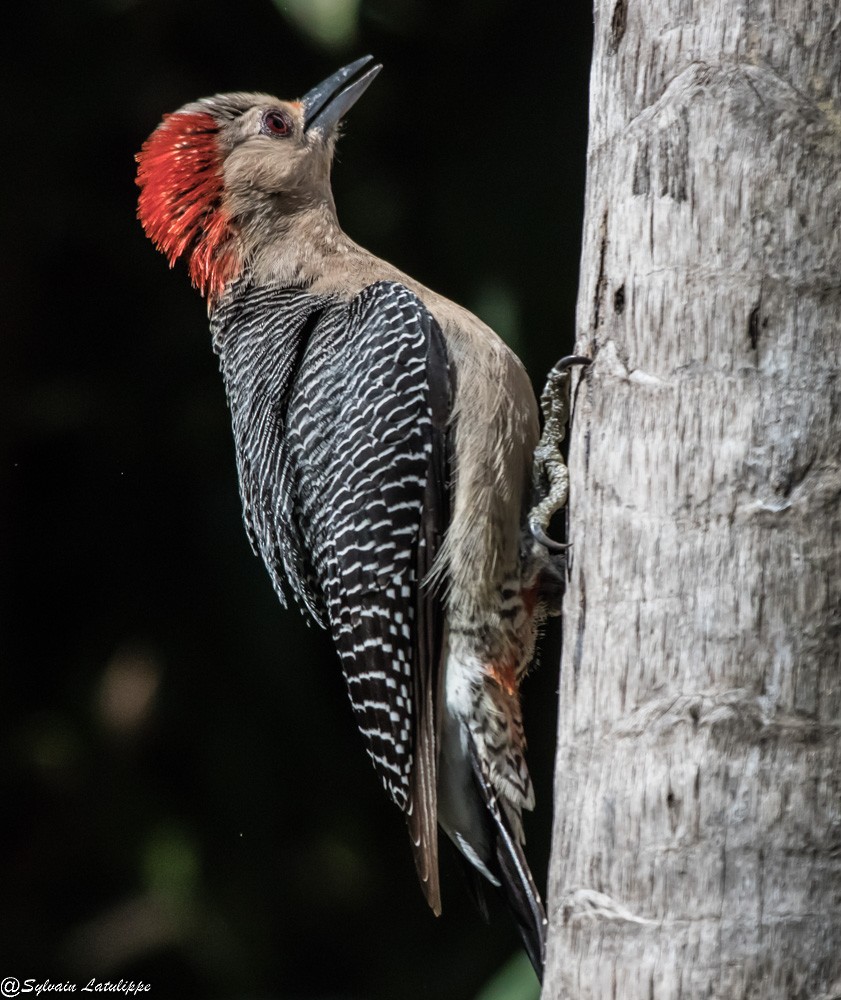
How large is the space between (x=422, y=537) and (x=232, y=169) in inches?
58.4

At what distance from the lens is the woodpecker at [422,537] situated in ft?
Answer: 10.7

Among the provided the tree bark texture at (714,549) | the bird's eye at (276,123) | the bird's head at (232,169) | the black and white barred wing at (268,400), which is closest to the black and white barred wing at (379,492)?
the black and white barred wing at (268,400)

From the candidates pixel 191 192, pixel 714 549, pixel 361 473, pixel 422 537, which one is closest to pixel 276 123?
pixel 191 192

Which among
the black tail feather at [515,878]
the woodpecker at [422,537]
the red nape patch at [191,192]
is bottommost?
the black tail feather at [515,878]

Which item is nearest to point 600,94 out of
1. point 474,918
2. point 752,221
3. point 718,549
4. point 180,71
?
point 752,221

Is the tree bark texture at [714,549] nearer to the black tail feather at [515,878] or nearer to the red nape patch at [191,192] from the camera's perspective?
Result: the black tail feather at [515,878]

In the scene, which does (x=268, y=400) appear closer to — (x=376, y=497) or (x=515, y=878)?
(x=376, y=497)

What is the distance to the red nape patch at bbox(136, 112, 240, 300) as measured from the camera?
4051mm

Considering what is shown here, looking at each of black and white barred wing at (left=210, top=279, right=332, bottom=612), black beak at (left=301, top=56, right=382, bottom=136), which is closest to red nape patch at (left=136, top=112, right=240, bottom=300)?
black and white barred wing at (left=210, top=279, right=332, bottom=612)

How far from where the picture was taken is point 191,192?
409 cm

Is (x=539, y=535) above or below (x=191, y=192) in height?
below

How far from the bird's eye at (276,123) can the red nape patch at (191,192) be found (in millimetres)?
163

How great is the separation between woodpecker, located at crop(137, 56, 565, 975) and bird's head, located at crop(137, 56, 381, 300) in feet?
1.53

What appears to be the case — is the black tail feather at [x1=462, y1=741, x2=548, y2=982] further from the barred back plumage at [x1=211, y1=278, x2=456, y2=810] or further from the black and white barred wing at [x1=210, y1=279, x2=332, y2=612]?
the black and white barred wing at [x1=210, y1=279, x2=332, y2=612]
